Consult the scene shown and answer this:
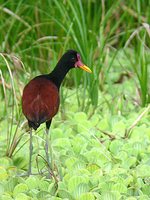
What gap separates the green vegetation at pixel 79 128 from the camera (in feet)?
10.6

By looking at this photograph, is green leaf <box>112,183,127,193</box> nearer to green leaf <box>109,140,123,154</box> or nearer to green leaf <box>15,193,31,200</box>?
green leaf <box>15,193,31,200</box>

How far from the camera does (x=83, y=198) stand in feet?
10.1

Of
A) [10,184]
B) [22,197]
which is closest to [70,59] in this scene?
[10,184]

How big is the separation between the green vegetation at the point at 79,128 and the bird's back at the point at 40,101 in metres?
0.23

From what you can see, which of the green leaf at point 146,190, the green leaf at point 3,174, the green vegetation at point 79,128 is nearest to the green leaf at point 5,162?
the green vegetation at point 79,128

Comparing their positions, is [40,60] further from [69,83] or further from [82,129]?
[82,129]

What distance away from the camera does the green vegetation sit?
3227 millimetres

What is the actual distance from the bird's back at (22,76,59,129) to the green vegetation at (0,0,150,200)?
0.23m

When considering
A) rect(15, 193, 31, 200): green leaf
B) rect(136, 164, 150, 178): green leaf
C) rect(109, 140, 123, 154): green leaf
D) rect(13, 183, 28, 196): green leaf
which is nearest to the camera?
rect(15, 193, 31, 200): green leaf

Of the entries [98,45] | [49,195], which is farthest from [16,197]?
[98,45]

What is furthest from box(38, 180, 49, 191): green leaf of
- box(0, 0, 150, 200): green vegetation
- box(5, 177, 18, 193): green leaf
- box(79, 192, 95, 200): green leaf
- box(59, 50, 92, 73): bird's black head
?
box(59, 50, 92, 73): bird's black head

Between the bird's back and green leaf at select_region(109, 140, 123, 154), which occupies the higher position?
the bird's back

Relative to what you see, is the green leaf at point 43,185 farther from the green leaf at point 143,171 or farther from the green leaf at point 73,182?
the green leaf at point 143,171

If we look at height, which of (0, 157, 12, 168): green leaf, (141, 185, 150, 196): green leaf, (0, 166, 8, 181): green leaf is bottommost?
(141, 185, 150, 196): green leaf
